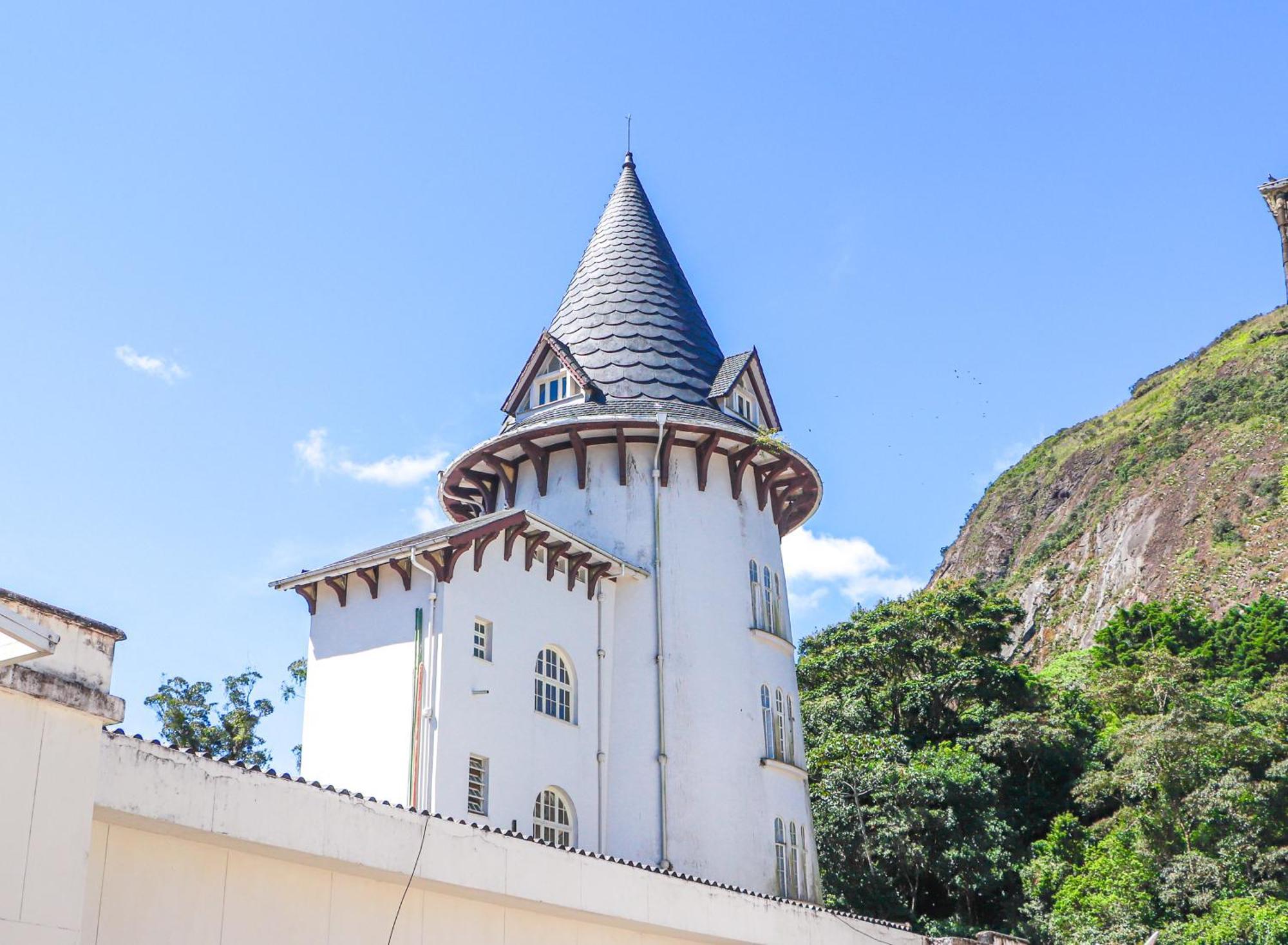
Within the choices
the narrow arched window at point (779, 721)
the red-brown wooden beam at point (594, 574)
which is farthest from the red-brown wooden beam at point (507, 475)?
the narrow arched window at point (779, 721)

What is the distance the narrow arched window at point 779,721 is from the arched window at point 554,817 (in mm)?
5679

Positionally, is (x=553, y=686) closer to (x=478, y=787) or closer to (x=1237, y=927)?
(x=478, y=787)

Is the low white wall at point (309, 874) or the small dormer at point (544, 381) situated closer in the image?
the low white wall at point (309, 874)

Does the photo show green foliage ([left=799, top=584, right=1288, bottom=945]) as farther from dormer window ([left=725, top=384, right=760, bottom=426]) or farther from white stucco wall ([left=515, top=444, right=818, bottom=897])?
dormer window ([left=725, top=384, right=760, bottom=426])

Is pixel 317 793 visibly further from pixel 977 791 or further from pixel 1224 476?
pixel 1224 476

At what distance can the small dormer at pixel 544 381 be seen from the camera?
31094 millimetres

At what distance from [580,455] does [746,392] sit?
4939 mm

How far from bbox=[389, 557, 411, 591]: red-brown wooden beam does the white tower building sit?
4 centimetres

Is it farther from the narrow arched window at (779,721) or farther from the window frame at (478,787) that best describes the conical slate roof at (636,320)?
Answer: the window frame at (478,787)

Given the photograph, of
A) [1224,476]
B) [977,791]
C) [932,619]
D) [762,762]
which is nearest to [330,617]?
[762,762]

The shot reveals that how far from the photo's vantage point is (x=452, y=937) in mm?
16484

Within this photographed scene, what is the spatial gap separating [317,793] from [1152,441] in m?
101

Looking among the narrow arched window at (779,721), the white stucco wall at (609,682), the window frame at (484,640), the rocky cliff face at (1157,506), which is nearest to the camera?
the white stucco wall at (609,682)

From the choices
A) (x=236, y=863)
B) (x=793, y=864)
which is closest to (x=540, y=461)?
(x=793, y=864)
